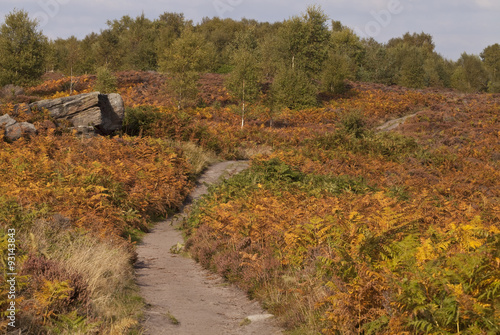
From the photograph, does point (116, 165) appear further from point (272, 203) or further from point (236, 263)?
point (236, 263)

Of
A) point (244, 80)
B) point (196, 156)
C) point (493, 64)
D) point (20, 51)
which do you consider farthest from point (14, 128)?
point (493, 64)

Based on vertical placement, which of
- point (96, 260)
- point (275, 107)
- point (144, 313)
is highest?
point (275, 107)

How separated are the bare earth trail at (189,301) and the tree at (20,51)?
32.6 meters

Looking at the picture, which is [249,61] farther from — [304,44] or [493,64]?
[493,64]

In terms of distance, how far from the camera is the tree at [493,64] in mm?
68562

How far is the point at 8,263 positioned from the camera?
523 cm

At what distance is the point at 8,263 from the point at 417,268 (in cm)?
476

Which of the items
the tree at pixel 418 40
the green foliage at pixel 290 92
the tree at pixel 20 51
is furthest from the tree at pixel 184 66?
the tree at pixel 418 40

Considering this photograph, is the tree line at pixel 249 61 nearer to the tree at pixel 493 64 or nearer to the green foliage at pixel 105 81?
the tree at pixel 493 64

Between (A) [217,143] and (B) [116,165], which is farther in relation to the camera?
(A) [217,143]

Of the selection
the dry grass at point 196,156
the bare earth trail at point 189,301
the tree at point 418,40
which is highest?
the tree at point 418,40

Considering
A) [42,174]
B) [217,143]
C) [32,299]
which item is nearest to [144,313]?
[32,299]

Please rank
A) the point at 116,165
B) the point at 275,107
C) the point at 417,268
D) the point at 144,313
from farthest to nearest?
the point at 275,107 < the point at 116,165 < the point at 144,313 < the point at 417,268

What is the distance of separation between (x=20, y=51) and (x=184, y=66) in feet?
47.5
